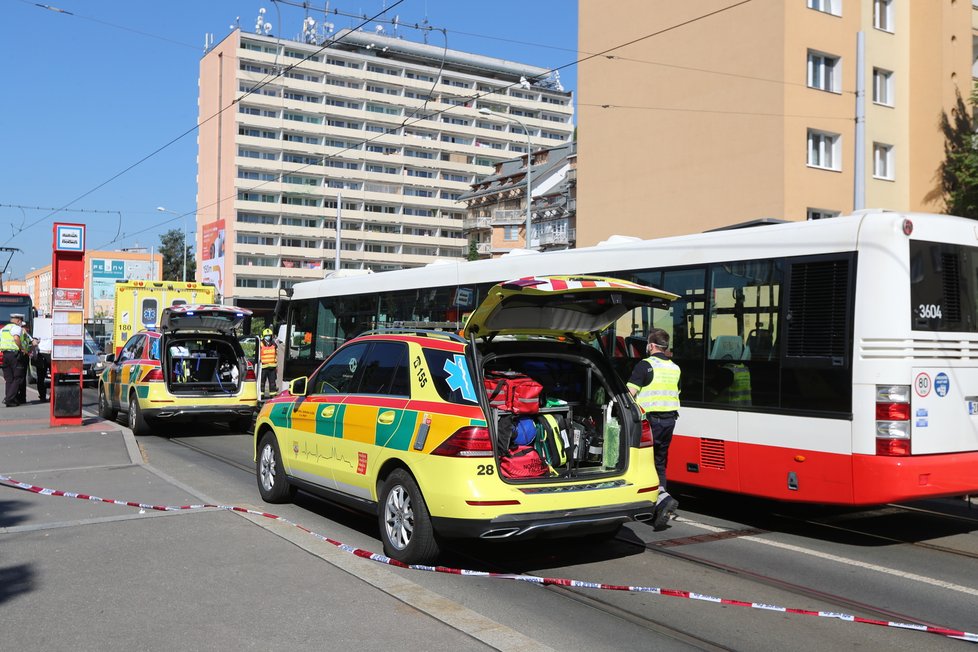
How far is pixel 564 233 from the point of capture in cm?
6975

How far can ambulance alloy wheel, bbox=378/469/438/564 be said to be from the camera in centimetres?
662

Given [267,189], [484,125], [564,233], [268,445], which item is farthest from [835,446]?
[484,125]

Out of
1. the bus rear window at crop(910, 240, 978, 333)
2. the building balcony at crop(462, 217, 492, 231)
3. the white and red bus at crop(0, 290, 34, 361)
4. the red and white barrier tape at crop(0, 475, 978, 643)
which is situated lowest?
the red and white barrier tape at crop(0, 475, 978, 643)

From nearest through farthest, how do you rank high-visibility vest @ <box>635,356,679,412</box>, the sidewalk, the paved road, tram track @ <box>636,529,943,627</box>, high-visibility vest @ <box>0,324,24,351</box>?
the sidewalk → the paved road → tram track @ <box>636,529,943,627</box> → high-visibility vest @ <box>635,356,679,412</box> → high-visibility vest @ <box>0,324,24,351</box>

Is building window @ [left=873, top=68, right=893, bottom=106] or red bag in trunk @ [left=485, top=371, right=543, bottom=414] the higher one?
building window @ [left=873, top=68, right=893, bottom=106]

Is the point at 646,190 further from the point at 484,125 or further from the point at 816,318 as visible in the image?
the point at 484,125

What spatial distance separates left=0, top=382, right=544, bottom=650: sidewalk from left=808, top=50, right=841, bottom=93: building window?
86.0ft

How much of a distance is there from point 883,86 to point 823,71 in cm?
300

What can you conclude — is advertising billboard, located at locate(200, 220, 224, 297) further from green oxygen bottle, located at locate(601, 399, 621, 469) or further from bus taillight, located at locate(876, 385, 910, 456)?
bus taillight, located at locate(876, 385, 910, 456)

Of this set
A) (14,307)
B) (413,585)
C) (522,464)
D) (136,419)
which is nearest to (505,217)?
(14,307)

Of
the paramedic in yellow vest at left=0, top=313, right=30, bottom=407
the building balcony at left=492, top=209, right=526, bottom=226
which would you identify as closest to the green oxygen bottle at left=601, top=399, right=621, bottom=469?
the paramedic in yellow vest at left=0, top=313, right=30, bottom=407

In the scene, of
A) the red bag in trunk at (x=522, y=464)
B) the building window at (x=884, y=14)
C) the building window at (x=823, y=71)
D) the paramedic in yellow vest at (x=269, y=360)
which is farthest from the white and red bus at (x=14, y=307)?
the red bag in trunk at (x=522, y=464)

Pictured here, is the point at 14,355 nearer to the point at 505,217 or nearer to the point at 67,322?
the point at 67,322

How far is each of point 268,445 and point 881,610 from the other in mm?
5806
